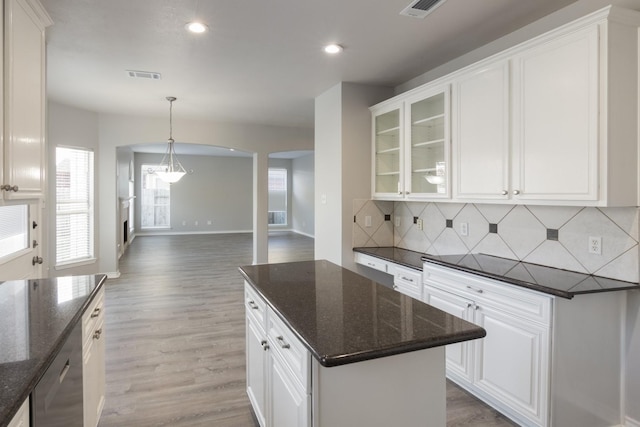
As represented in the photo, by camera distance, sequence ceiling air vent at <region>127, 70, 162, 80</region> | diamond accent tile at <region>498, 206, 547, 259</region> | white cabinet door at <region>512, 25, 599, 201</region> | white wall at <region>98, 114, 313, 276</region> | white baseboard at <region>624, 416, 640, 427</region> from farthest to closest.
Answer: white wall at <region>98, 114, 313, 276</region> → ceiling air vent at <region>127, 70, 162, 80</region> → diamond accent tile at <region>498, 206, 547, 259</region> → white baseboard at <region>624, 416, 640, 427</region> → white cabinet door at <region>512, 25, 599, 201</region>

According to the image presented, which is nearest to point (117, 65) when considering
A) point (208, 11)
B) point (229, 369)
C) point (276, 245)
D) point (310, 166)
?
point (208, 11)

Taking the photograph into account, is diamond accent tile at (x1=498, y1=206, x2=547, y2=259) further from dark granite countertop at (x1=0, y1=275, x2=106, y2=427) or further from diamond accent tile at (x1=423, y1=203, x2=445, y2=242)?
dark granite countertop at (x1=0, y1=275, x2=106, y2=427)

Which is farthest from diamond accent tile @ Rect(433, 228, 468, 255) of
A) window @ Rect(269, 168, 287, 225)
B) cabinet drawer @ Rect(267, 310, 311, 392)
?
window @ Rect(269, 168, 287, 225)

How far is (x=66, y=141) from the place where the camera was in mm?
5555

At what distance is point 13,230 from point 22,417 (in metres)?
2.32

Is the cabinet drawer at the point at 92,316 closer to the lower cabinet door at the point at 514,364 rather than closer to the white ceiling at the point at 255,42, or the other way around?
the white ceiling at the point at 255,42

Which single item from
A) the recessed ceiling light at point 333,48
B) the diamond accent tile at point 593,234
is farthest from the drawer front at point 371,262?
the recessed ceiling light at point 333,48

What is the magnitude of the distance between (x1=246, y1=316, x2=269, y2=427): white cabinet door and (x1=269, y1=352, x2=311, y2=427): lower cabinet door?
140mm

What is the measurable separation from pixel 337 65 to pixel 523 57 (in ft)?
5.70

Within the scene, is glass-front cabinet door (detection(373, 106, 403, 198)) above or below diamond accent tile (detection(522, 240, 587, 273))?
above

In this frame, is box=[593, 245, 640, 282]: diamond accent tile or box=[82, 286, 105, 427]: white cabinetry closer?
box=[82, 286, 105, 427]: white cabinetry

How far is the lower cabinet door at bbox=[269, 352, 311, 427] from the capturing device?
55.0 inches

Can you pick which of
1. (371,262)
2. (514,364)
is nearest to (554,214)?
(514,364)

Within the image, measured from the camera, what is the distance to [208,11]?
2.62 metres
